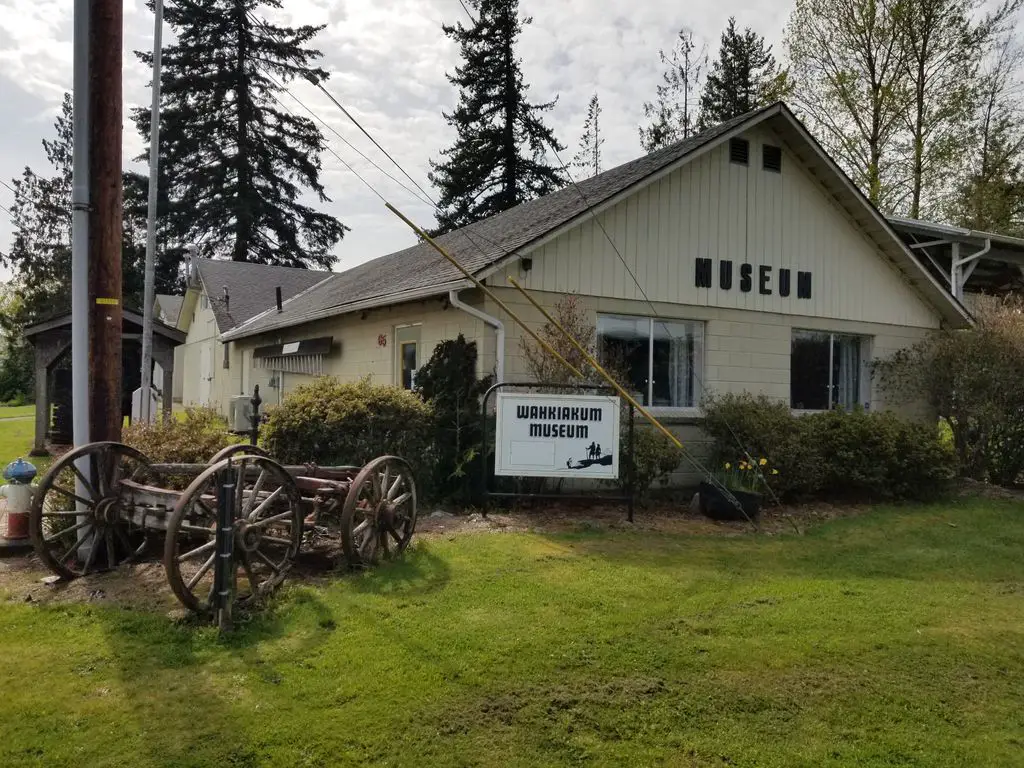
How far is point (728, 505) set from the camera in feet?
30.5

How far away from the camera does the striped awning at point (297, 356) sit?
15.1 m

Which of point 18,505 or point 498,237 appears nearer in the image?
point 18,505

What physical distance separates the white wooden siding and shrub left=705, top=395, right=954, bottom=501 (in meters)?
2.12

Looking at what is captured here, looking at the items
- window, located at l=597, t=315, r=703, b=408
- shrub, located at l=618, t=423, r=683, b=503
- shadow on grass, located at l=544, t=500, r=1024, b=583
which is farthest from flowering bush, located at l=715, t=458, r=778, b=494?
window, located at l=597, t=315, r=703, b=408

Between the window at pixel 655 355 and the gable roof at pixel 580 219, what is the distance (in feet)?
5.62

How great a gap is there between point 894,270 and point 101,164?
1237 centimetres

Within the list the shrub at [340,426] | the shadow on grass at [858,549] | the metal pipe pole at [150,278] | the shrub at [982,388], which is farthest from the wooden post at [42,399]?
the shrub at [982,388]

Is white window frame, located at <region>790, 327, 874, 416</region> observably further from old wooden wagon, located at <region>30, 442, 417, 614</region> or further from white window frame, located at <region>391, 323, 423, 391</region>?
old wooden wagon, located at <region>30, 442, 417, 614</region>

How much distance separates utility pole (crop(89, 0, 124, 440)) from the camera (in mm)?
6223

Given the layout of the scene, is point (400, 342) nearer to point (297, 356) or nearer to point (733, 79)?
point (297, 356)

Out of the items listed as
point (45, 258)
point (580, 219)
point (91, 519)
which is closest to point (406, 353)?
point (580, 219)

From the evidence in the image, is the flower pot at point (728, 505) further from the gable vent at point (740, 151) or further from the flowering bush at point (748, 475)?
the gable vent at point (740, 151)

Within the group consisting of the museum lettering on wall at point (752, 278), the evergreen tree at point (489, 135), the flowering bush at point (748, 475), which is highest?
the evergreen tree at point (489, 135)

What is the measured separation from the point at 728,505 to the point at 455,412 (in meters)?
3.46
